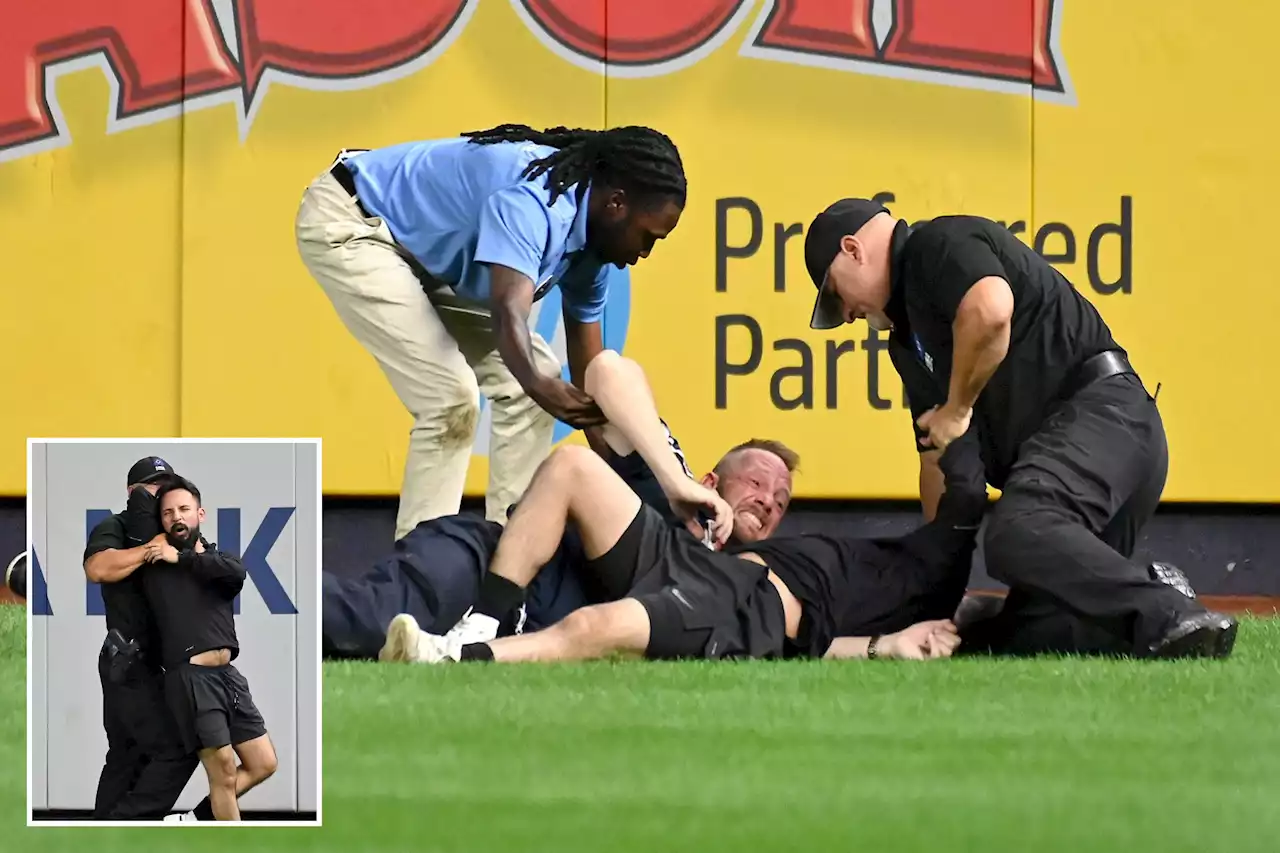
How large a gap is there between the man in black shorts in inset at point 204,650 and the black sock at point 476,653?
2.37 meters

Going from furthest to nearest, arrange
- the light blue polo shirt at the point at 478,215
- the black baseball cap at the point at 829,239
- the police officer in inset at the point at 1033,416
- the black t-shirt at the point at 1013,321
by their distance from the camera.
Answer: the light blue polo shirt at the point at 478,215, the black baseball cap at the point at 829,239, the black t-shirt at the point at 1013,321, the police officer in inset at the point at 1033,416

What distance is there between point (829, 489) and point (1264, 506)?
2.04m

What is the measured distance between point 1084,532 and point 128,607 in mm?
3149

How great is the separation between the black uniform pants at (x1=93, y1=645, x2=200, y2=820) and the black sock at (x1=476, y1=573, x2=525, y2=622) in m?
2.64

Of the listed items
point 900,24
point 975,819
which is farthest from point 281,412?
point 975,819

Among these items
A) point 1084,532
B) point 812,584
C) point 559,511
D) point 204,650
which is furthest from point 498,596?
point 204,650

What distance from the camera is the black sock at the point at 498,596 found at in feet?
16.3

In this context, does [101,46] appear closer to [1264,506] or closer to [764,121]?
[764,121]

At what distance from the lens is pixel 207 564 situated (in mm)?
2342

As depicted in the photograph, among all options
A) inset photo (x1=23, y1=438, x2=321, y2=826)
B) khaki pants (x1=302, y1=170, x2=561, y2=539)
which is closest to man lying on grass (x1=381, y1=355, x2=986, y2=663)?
khaki pants (x1=302, y1=170, x2=561, y2=539)

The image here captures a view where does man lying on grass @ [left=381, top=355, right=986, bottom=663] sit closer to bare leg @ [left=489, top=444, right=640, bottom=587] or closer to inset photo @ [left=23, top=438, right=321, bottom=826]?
bare leg @ [left=489, top=444, right=640, bottom=587]

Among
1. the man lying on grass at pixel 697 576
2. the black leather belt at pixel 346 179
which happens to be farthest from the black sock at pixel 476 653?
the black leather belt at pixel 346 179

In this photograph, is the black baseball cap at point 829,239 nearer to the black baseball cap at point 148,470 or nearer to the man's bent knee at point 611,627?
the man's bent knee at point 611,627

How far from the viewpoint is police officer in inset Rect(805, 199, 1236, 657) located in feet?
16.0
